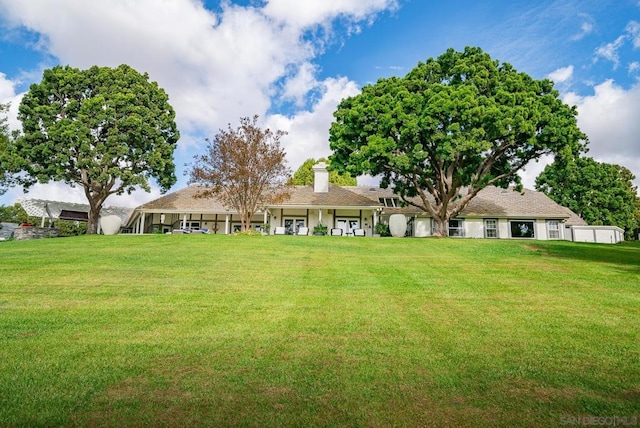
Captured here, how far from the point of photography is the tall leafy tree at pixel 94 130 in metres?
23.8

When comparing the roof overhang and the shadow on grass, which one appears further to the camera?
the roof overhang

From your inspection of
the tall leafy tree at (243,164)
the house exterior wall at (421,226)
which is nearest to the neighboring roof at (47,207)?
the tall leafy tree at (243,164)

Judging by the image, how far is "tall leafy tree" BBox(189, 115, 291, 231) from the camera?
20.5m

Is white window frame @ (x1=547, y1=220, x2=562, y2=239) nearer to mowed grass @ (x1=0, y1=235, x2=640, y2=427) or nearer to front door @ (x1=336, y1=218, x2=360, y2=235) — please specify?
front door @ (x1=336, y1=218, x2=360, y2=235)

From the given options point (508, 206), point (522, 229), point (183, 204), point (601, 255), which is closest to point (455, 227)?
point (508, 206)

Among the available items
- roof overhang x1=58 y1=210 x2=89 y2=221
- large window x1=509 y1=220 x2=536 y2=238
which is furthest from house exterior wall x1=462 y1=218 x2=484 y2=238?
roof overhang x1=58 y1=210 x2=89 y2=221

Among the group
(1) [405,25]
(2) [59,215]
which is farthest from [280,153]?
(2) [59,215]

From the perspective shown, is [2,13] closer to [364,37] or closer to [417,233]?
[364,37]

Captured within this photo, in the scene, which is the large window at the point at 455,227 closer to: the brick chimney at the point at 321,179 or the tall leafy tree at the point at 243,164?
the brick chimney at the point at 321,179

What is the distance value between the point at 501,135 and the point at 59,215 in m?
34.2

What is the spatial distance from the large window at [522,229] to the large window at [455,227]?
12.0 feet

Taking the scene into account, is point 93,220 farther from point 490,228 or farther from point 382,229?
point 490,228

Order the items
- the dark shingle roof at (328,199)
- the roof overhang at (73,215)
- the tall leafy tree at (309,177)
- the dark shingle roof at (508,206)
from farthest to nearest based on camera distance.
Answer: the tall leafy tree at (309,177) → the roof overhang at (73,215) → the dark shingle roof at (328,199) → the dark shingle roof at (508,206)

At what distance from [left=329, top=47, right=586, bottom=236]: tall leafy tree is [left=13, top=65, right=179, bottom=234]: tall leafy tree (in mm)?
13289
